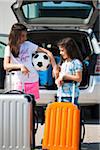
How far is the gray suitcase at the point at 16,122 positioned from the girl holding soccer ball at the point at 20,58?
0.71 m

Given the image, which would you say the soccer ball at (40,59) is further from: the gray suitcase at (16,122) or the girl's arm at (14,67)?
the gray suitcase at (16,122)

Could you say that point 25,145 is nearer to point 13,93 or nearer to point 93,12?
point 13,93

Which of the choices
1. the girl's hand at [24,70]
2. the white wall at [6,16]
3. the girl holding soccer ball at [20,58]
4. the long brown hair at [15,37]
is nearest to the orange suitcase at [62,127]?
the girl's hand at [24,70]

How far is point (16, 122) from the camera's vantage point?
5.51m

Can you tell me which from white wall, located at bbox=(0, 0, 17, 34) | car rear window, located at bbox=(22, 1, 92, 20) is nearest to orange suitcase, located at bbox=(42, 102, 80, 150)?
car rear window, located at bbox=(22, 1, 92, 20)

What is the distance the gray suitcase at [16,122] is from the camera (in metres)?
5.49

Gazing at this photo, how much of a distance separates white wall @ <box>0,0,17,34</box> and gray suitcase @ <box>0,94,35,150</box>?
347 centimetres

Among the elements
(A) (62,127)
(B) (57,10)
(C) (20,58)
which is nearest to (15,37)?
(C) (20,58)

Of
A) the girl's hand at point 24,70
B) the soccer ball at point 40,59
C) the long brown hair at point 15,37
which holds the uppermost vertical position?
the long brown hair at point 15,37

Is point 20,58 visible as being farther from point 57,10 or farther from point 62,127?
point 57,10

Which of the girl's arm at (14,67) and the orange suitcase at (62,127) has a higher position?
the girl's arm at (14,67)

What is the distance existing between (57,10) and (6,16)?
0.80 metres

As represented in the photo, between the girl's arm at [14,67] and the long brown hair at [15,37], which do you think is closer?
the girl's arm at [14,67]

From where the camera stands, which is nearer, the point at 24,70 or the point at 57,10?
the point at 24,70
